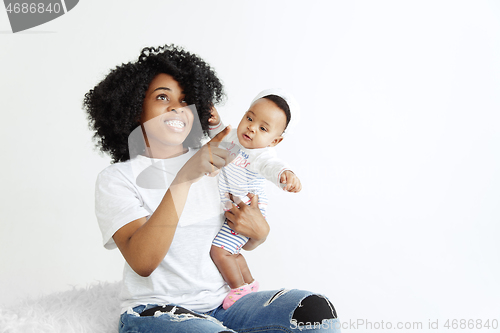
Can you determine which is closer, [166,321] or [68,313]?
[166,321]

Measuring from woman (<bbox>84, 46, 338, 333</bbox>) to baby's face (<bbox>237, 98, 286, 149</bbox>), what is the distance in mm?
121

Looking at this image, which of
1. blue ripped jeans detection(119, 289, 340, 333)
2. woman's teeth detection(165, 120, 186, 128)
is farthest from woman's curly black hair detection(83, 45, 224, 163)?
blue ripped jeans detection(119, 289, 340, 333)

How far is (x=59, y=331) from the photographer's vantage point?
4.25 ft

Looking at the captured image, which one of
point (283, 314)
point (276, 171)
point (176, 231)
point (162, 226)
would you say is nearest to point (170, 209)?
point (162, 226)

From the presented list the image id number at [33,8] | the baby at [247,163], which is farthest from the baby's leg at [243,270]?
the image id number at [33,8]

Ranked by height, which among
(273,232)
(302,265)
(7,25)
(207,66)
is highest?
(7,25)

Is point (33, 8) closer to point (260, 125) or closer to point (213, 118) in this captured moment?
point (213, 118)

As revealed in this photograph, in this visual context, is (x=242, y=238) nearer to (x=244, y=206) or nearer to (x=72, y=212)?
(x=244, y=206)

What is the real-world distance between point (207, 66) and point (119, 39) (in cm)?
90

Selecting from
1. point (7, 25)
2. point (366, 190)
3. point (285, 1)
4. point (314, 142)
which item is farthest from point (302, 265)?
point (7, 25)

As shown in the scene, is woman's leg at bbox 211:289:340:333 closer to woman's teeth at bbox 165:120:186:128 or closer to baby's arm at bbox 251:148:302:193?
baby's arm at bbox 251:148:302:193

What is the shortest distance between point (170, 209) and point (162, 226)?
46 millimetres

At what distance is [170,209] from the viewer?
117 centimetres

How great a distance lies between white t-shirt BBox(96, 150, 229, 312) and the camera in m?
1.27
